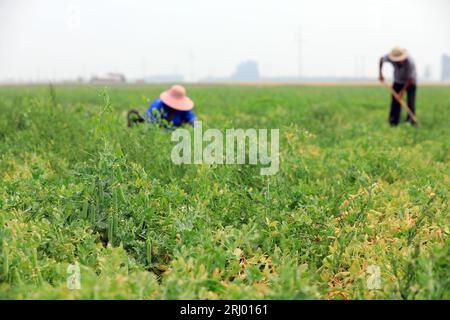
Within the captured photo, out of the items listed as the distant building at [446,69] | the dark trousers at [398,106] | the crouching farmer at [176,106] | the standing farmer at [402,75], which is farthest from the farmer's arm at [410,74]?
the distant building at [446,69]

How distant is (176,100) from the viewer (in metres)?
5.19

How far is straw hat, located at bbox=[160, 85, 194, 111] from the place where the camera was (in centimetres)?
505

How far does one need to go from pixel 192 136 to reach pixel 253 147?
0.89m

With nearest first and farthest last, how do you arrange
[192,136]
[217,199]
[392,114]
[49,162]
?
[217,199] → [49,162] → [192,136] → [392,114]

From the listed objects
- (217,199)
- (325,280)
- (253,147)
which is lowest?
(325,280)

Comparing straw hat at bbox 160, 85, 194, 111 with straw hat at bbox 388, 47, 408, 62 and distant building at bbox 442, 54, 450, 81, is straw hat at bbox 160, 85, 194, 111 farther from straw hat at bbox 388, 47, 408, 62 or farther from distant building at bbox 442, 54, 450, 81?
distant building at bbox 442, 54, 450, 81

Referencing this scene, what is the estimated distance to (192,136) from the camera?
409 centimetres

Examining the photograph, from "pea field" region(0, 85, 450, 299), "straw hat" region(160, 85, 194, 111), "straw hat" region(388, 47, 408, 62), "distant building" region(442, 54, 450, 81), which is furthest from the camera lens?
"distant building" region(442, 54, 450, 81)

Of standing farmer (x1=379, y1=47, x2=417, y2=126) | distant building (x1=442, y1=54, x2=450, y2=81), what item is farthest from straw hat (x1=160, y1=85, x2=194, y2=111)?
distant building (x1=442, y1=54, x2=450, y2=81)

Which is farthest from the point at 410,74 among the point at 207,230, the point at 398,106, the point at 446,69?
the point at 446,69

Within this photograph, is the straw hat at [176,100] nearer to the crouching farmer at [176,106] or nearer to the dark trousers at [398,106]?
the crouching farmer at [176,106]

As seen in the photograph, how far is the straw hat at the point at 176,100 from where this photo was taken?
5055 mm
